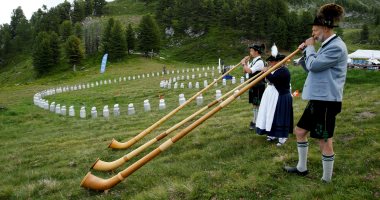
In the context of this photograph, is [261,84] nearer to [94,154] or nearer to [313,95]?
[313,95]

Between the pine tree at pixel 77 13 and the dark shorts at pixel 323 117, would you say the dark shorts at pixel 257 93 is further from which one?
the pine tree at pixel 77 13

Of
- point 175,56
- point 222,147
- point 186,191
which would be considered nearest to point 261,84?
point 222,147

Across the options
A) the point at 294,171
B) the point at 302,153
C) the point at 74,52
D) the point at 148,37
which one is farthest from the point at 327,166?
the point at 148,37

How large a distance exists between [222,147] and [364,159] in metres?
3.16

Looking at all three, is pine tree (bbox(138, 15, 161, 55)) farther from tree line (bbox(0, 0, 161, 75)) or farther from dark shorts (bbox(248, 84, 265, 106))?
dark shorts (bbox(248, 84, 265, 106))

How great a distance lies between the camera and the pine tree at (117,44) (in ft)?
264

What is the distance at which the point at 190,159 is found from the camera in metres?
8.03

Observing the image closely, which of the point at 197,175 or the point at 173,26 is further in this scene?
the point at 173,26

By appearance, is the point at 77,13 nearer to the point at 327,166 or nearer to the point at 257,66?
the point at 257,66

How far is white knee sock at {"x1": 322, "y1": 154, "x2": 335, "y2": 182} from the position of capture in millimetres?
5613

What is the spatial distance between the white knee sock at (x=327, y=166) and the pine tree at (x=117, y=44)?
77964mm

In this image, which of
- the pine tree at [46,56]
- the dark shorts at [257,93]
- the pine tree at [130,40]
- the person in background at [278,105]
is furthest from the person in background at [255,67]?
the pine tree at [46,56]

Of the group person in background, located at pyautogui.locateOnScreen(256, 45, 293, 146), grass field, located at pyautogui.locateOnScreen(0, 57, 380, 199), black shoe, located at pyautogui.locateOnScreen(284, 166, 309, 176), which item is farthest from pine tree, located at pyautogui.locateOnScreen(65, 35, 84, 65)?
black shoe, located at pyautogui.locateOnScreen(284, 166, 309, 176)

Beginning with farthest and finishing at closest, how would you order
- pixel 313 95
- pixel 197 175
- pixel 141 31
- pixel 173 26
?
pixel 173 26
pixel 141 31
pixel 197 175
pixel 313 95
